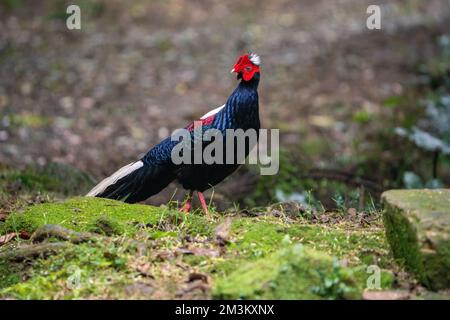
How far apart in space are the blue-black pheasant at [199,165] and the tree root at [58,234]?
109 centimetres

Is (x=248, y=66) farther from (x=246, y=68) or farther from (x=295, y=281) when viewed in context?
(x=295, y=281)

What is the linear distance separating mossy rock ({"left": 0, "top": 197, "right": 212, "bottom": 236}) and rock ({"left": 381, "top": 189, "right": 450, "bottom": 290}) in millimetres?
1038

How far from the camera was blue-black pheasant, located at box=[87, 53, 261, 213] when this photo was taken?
16.6ft

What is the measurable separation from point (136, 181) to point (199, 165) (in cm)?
52

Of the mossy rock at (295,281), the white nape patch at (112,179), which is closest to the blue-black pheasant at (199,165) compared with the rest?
the white nape patch at (112,179)

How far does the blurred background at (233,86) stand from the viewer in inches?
283

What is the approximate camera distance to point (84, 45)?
1155 centimetres

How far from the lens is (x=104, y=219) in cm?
411

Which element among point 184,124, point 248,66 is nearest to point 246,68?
point 248,66

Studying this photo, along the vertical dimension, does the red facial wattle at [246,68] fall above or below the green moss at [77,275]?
above

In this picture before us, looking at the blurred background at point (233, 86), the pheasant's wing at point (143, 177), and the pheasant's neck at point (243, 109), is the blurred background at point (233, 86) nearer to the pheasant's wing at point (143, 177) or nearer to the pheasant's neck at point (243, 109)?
the pheasant's wing at point (143, 177)

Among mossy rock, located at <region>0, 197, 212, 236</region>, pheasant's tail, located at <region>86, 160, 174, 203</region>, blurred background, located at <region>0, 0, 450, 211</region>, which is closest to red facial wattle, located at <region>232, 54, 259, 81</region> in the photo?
pheasant's tail, located at <region>86, 160, 174, 203</region>
